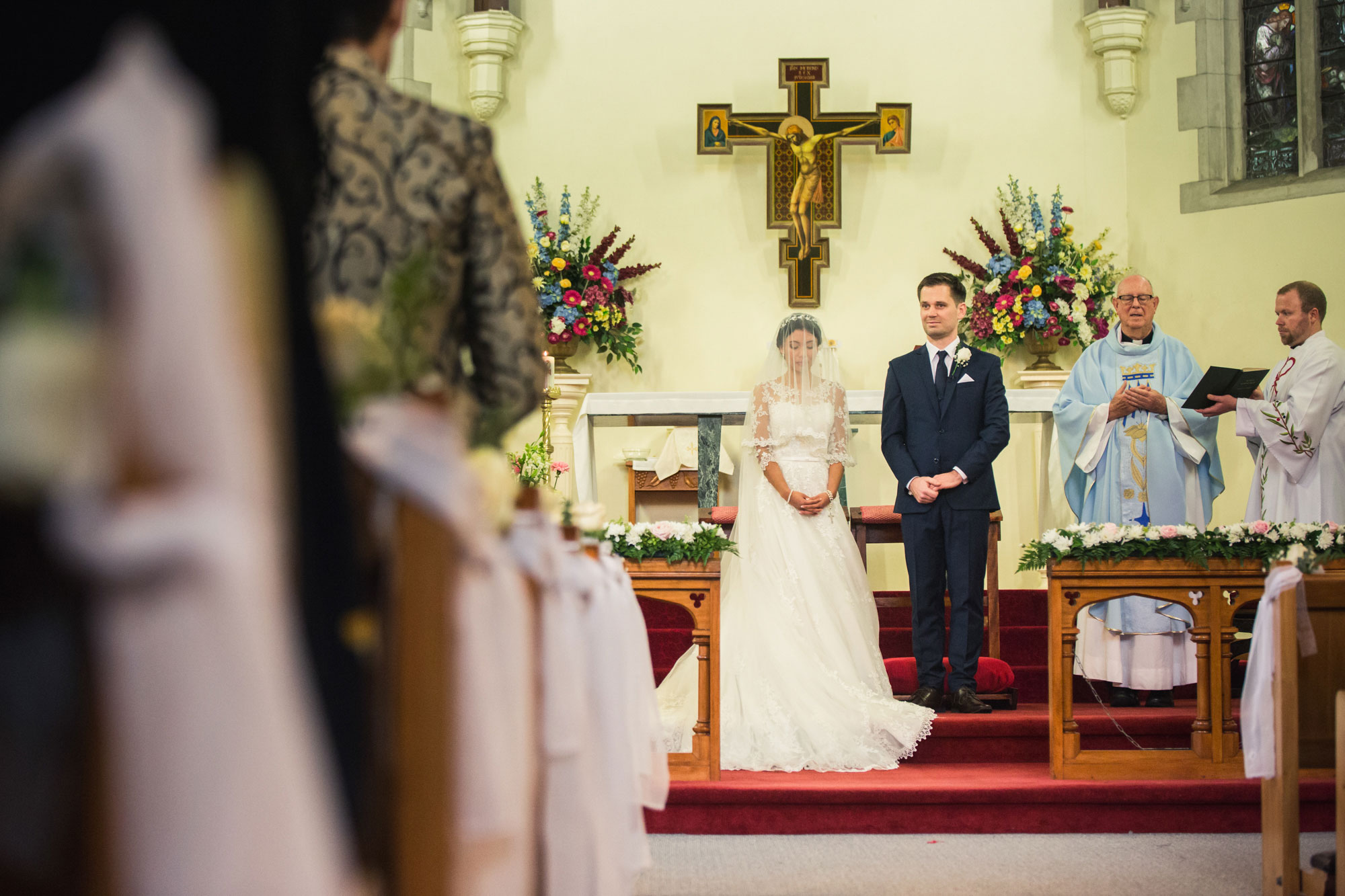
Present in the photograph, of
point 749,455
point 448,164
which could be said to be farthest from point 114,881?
point 749,455

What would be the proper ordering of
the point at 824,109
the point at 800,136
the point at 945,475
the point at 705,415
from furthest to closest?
the point at 824,109 < the point at 800,136 < the point at 705,415 < the point at 945,475

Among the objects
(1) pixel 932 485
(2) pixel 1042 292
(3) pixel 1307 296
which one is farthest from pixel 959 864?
(2) pixel 1042 292

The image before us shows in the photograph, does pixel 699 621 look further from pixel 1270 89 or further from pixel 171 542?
pixel 1270 89

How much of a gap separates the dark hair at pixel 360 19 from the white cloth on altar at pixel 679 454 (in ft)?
20.5

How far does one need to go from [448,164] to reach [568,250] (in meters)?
6.21

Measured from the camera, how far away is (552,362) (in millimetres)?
7930

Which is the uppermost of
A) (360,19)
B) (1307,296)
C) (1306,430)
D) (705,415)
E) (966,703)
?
(1307,296)

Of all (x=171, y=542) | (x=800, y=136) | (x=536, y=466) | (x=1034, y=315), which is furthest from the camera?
(x=800, y=136)

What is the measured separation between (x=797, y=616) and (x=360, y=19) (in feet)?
13.3

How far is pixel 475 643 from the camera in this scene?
1.33m

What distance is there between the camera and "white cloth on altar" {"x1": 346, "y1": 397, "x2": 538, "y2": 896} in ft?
3.84

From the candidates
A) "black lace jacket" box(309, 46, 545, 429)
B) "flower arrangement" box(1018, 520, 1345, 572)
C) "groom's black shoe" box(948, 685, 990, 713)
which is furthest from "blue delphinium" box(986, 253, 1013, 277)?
"black lace jacket" box(309, 46, 545, 429)

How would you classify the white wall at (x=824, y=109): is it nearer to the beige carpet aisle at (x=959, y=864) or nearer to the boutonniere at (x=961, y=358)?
the boutonniere at (x=961, y=358)

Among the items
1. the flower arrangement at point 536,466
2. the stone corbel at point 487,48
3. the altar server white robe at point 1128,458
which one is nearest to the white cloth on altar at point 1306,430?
the altar server white robe at point 1128,458
